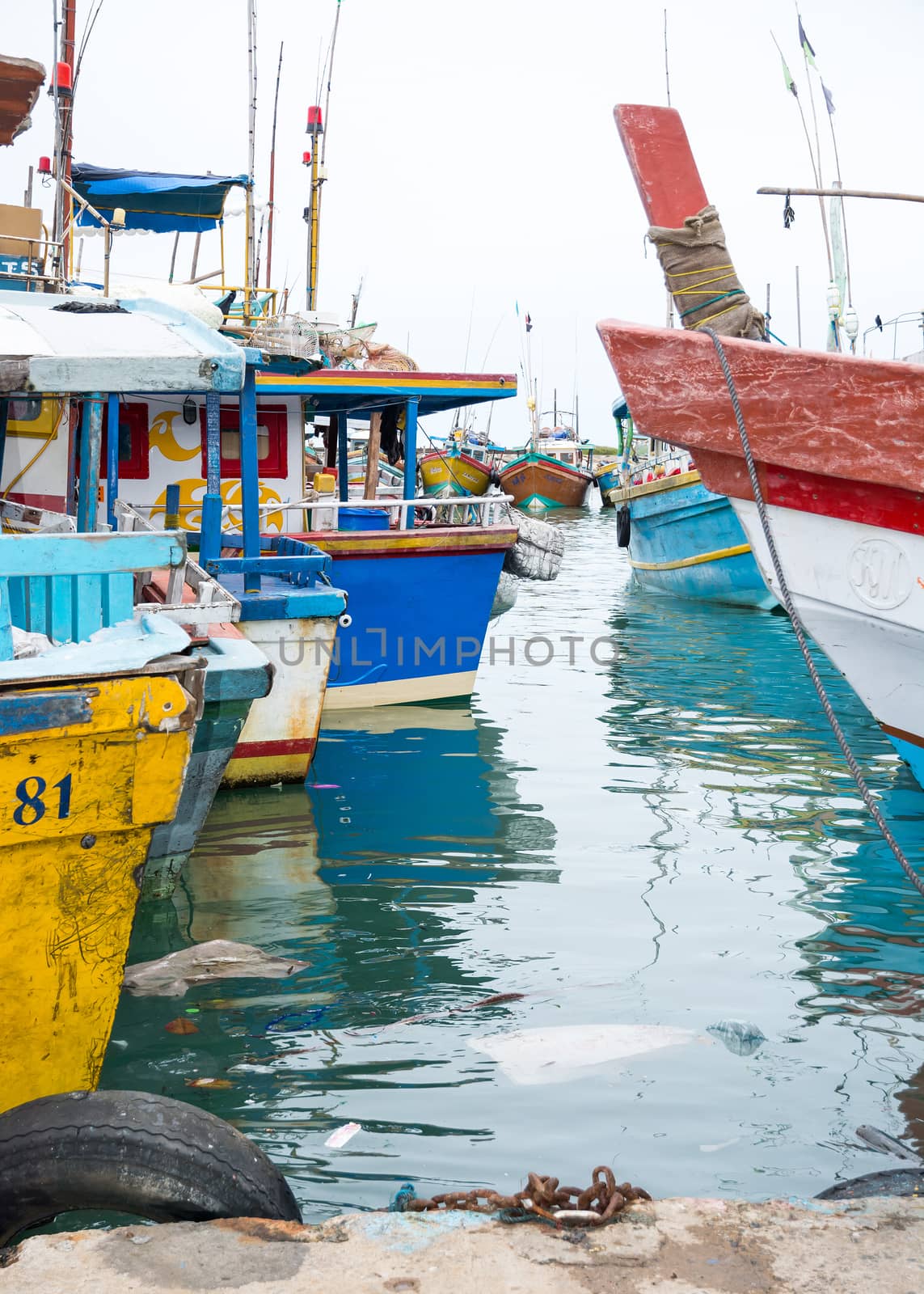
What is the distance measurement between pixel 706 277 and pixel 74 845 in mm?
3978

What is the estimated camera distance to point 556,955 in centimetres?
533

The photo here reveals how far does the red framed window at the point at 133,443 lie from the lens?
1088 centimetres

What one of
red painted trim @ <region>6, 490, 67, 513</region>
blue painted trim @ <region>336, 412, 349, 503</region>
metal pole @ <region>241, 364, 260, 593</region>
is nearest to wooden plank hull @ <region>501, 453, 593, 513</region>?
A: blue painted trim @ <region>336, 412, 349, 503</region>

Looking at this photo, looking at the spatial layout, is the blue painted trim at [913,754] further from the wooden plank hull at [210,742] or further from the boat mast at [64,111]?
the boat mast at [64,111]

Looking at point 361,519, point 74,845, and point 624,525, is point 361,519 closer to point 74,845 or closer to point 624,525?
point 74,845

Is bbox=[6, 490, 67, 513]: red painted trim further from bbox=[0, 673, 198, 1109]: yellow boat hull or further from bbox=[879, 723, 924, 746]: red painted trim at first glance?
bbox=[0, 673, 198, 1109]: yellow boat hull

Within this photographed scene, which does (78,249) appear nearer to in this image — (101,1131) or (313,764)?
(313,764)

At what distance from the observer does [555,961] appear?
5262mm

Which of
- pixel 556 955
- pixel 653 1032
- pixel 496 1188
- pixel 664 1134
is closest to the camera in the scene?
pixel 496 1188

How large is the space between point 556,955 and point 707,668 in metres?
8.74

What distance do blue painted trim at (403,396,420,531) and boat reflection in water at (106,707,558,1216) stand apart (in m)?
3.04

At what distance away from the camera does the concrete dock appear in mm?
2371

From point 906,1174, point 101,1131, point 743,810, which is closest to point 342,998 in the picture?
point 101,1131

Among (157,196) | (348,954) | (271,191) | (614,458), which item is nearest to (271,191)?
(271,191)
